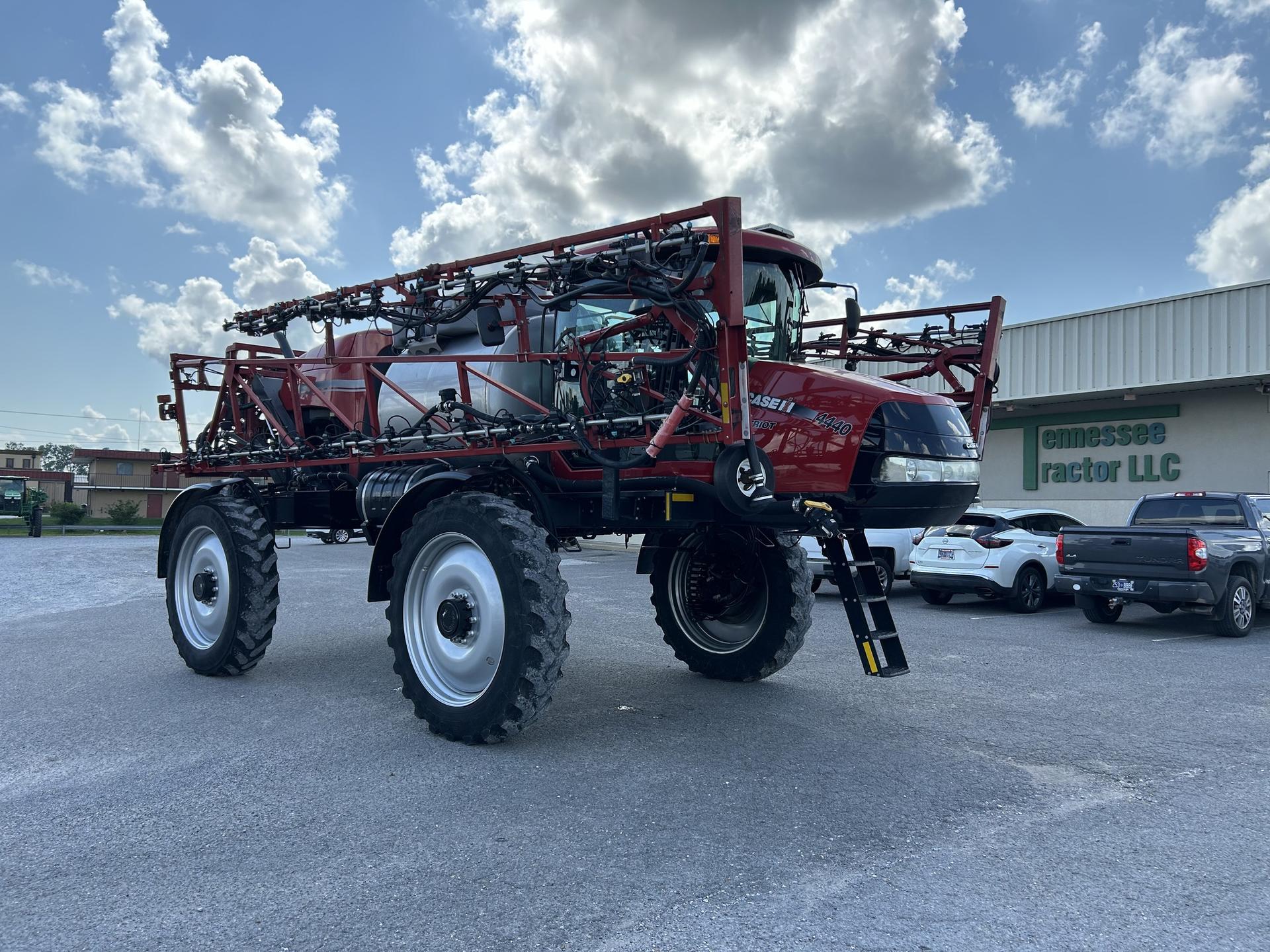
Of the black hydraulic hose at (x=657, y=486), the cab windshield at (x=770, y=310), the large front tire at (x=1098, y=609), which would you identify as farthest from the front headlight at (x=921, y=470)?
the large front tire at (x=1098, y=609)

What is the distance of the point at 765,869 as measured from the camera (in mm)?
3945

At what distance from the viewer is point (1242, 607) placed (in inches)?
461

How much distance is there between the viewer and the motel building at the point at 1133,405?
2003cm

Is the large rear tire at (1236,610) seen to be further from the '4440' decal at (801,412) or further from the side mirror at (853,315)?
the '4440' decal at (801,412)

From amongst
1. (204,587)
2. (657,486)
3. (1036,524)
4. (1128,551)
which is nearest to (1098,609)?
(1128,551)

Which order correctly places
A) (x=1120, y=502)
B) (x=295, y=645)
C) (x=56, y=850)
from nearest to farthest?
(x=56, y=850) → (x=295, y=645) → (x=1120, y=502)

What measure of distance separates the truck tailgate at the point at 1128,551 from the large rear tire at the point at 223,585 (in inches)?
385

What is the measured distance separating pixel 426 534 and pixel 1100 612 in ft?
32.8

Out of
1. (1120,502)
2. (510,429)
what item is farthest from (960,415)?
(1120,502)

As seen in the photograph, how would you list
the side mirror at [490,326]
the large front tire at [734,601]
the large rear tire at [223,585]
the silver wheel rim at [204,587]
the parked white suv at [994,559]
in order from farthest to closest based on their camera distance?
the parked white suv at [994,559] < the silver wheel rim at [204,587] < the large rear tire at [223,585] < the large front tire at [734,601] < the side mirror at [490,326]

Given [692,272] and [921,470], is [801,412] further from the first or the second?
[692,272]

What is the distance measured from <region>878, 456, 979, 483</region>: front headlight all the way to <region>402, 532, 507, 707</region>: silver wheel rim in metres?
2.40

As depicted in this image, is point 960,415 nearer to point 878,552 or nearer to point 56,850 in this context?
point 56,850

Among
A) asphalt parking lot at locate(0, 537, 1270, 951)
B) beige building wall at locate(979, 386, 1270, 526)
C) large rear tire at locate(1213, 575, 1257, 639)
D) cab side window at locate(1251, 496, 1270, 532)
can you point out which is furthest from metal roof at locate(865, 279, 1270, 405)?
asphalt parking lot at locate(0, 537, 1270, 951)
